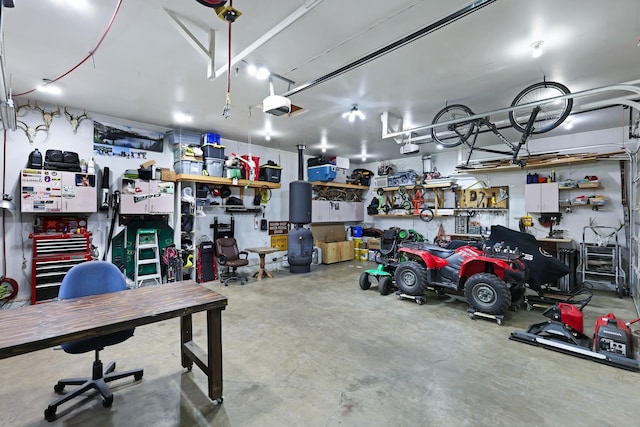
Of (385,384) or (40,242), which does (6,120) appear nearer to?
(40,242)

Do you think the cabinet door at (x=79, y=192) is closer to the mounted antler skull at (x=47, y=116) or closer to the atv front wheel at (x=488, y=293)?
the mounted antler skull at (x=47, y=116)

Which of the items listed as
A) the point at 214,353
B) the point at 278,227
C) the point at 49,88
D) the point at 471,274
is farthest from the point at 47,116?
the point at 471,274

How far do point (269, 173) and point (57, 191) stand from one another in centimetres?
357

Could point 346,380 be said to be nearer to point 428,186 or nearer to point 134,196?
point 134,196

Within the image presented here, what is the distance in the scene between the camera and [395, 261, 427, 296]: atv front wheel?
4.47 meters

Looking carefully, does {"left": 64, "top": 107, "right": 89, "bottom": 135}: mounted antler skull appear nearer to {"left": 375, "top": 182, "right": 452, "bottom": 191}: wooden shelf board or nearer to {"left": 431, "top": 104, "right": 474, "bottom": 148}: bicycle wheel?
{"left": 431, "top": 104, "right": 474, "bottom": 148}: bicycle wheel

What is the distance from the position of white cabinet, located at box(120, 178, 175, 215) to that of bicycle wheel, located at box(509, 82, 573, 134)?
18.2 ft

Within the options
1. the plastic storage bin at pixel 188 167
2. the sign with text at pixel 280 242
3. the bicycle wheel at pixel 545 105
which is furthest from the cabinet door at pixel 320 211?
the bicycle wheel at pixel 545 105

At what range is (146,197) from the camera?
511 cm

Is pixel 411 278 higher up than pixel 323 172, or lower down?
lower down

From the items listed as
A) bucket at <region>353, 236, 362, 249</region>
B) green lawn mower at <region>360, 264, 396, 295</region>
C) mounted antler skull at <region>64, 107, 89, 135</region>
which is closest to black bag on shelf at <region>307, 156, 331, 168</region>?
bucket at <region>353, 236, 362, 249</region>

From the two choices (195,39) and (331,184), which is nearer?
(195,39)

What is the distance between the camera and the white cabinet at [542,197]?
18.6ft

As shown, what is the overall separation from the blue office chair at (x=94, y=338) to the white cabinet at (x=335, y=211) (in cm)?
552
